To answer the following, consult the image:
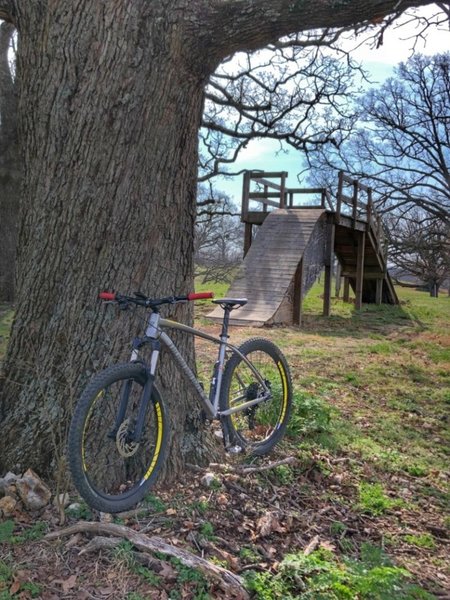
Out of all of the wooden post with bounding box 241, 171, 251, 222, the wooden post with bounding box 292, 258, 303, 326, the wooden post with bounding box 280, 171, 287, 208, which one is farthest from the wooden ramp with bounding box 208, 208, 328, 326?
the wooden post with bounding box 241, 171, 251, 222

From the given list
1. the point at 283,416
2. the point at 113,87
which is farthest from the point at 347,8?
the point at 283,416

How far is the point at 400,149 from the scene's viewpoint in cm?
2466

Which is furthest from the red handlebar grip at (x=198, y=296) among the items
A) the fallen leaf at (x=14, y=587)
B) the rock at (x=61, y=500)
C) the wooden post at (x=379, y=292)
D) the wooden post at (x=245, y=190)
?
the wooden post at (x=379, y=292)

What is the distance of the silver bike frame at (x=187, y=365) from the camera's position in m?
3.16

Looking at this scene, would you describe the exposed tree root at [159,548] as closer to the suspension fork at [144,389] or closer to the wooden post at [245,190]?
the suspension fork at [144,389]

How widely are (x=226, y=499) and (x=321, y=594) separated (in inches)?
37.5

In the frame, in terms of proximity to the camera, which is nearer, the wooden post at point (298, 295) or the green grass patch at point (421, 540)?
the green grass patch at point (421, 540)

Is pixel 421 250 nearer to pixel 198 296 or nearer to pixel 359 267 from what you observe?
pixel 359 267

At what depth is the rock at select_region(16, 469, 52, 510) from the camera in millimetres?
3023

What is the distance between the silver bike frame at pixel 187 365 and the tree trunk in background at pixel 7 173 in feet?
32.1

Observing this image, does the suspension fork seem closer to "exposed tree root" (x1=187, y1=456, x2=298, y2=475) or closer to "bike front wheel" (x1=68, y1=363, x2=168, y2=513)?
"bike front wheel" (x1=68, y1=363, x2=168, y2=513)

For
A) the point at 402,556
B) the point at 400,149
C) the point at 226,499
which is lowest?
the point at 402,556

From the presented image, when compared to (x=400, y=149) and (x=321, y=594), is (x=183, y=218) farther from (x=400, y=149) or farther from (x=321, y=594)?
(x=400, y=149)

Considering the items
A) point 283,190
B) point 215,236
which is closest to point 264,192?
point 283,190
